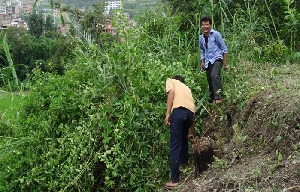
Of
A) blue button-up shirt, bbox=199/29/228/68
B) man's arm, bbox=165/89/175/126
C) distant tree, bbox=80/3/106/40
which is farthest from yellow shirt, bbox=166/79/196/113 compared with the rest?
distant tree, bbox=80/3/106/40

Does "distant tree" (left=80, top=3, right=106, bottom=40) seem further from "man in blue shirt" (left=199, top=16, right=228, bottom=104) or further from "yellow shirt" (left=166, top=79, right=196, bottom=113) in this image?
"yellow shirt" (left=166, top=79, right=196, bottom=113)

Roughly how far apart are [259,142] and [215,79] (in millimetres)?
1418

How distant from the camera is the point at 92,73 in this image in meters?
7.06

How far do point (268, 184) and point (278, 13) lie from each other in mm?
6560

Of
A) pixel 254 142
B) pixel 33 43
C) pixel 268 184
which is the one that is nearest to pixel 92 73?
pixel 254 142

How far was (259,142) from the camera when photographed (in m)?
5.61

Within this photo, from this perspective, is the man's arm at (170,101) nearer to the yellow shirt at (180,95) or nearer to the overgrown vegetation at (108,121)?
the yellow shirt at (180,95)

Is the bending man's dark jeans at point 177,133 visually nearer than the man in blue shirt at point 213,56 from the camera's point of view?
Yes

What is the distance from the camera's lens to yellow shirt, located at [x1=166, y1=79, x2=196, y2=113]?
5895 mm

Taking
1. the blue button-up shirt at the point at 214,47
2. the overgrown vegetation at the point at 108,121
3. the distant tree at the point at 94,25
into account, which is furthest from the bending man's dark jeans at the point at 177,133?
the distant tree at the point at 94,25

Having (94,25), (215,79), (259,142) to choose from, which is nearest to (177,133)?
(259,142)

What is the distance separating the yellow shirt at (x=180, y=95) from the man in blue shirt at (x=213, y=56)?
2.73 ft

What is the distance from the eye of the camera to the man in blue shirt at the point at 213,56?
267 inches

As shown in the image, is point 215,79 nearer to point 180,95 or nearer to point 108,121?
point 180,95
